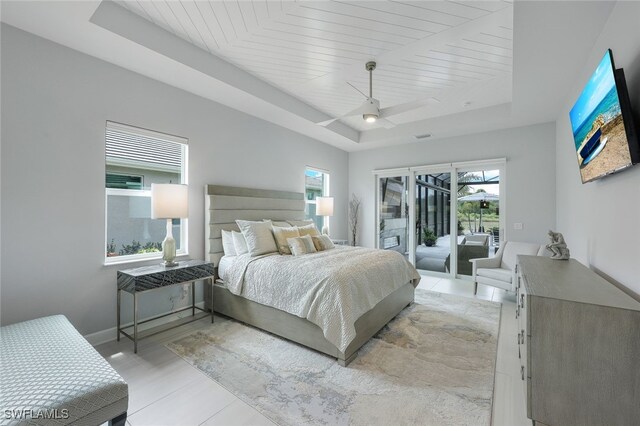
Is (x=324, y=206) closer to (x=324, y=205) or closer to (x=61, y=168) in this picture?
(x=324, y=205)

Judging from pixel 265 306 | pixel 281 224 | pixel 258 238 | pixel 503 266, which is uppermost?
pixel 281 224

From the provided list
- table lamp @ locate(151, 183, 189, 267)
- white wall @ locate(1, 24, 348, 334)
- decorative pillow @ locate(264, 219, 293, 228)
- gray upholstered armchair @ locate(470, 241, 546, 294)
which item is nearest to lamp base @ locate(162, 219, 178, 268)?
table lamp @ locate(151, 183, 189, 267)

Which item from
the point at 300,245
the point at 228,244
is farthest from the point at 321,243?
the point at 228,244

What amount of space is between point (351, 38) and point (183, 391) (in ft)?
11.0

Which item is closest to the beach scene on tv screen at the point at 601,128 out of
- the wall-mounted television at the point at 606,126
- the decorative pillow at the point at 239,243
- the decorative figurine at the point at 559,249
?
the wall-mounted television at the point at 606,126

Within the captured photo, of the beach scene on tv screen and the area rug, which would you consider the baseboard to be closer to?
the area rug

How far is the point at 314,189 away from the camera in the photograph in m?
5.78

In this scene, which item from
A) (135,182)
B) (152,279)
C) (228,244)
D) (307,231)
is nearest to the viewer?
(152,279)

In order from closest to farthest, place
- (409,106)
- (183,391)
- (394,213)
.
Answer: (183,391) → (409,106) → (394,213)

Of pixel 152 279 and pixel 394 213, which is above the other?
pixel 394 213

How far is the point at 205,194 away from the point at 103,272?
1.38 m

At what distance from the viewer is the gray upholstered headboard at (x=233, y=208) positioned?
361cm

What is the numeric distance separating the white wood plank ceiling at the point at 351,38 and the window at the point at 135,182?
3.89 ft

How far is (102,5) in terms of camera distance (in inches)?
87.8
